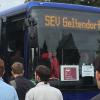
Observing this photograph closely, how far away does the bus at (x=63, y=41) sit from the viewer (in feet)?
32.2

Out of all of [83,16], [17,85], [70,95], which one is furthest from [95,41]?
[17,85]

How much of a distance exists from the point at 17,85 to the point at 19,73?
232 millimetres

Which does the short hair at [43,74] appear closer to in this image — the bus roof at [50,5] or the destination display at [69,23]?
the destination display at [69,23]

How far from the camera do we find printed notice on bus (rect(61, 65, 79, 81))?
9.82 metres

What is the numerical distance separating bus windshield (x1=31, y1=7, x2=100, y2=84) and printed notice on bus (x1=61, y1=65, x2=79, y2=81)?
83 millimetres

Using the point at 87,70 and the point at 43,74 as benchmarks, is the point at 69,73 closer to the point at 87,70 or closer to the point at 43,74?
the point at 87,70

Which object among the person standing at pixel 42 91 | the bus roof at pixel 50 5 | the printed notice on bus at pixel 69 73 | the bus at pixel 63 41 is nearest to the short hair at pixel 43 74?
the person standing at pixel 42 91

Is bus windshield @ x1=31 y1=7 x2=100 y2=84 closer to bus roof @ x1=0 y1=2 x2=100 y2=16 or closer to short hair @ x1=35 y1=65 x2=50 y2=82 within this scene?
bus roof @ x1=0 y1=2 x2=100 y2=16

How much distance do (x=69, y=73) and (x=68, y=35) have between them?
0.85 m

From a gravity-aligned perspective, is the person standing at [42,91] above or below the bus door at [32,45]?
below

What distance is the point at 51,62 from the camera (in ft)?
32.1

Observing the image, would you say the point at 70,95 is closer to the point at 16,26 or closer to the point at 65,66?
the point at 65,66

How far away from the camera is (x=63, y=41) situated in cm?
1009

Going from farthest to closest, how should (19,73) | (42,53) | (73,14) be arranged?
(73,14) < (42,53) < (19,73)
